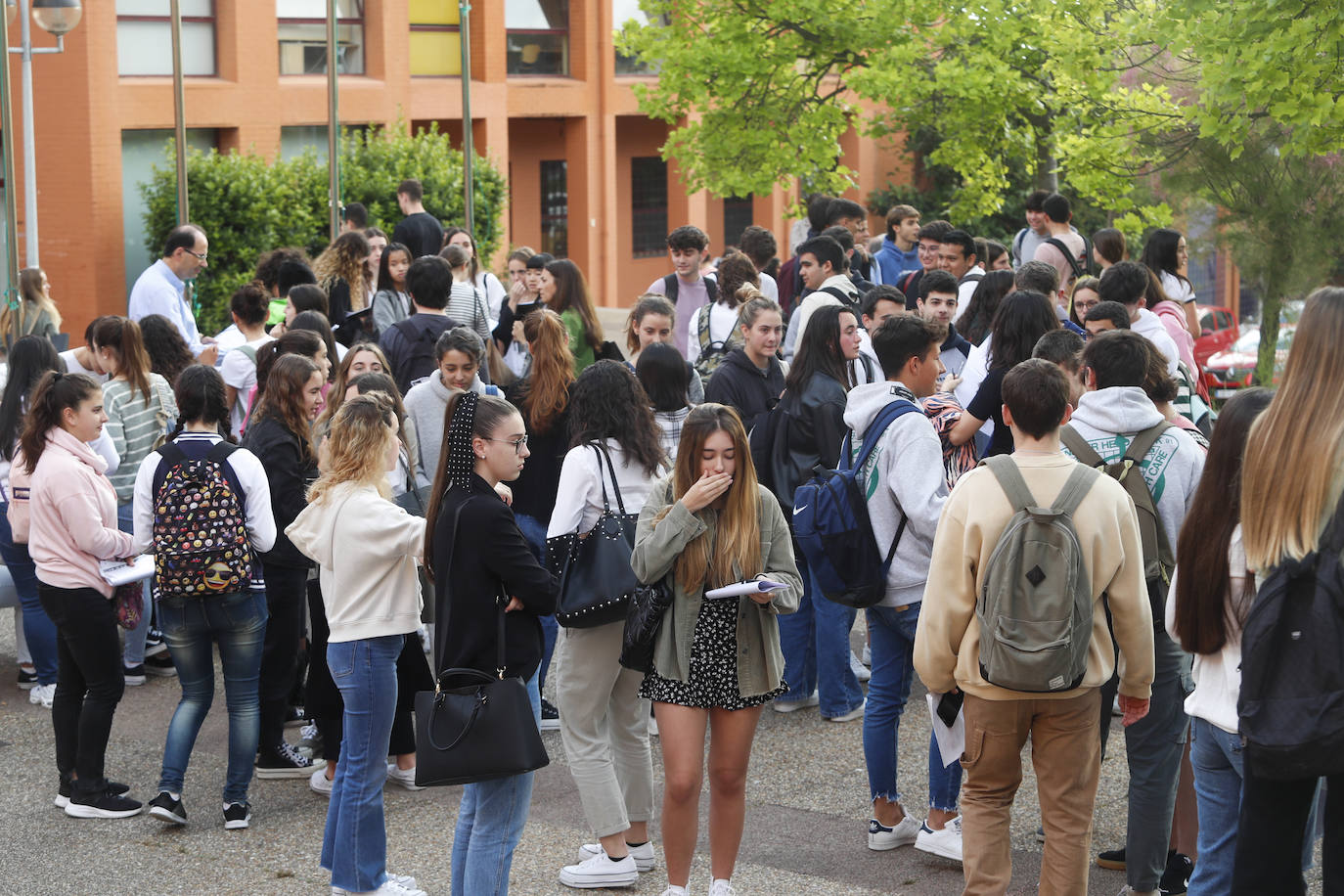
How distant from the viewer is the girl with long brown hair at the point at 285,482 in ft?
21.5

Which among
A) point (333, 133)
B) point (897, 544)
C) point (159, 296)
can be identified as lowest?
point (897, 544)

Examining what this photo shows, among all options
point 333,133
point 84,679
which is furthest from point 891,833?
point 333,133

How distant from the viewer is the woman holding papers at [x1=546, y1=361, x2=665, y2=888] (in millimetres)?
5582

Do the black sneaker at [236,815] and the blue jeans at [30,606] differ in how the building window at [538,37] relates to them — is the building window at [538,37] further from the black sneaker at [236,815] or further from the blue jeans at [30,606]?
the black sneaker at [236,815]

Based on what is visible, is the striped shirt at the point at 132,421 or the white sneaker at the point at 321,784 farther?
the striped shirt at the point at 132,421

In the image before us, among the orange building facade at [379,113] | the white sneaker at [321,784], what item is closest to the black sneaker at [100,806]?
the white sneaker at [321,784]

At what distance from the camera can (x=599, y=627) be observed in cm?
562

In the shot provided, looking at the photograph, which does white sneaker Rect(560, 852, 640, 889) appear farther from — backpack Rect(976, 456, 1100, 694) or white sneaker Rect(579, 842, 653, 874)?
backpack Rect(976, 456, 1100, 694)

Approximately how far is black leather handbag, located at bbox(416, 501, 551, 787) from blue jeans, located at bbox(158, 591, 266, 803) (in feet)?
5.73

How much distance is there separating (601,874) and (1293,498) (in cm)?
298

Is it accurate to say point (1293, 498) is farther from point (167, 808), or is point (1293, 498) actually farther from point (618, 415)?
point (167, 808)

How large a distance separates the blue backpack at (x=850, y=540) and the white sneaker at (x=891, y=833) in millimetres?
871

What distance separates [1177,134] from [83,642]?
11556 mm

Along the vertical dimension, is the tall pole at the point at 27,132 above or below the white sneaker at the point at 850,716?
above
